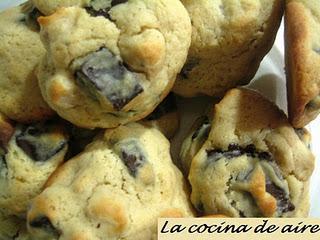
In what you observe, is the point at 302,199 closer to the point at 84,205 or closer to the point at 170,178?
the point at 170,178

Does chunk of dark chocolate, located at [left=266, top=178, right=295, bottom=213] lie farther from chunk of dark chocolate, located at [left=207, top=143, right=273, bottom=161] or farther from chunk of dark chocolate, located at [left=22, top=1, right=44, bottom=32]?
chunk of dark chocolate, located at [left=22, top=1, right=44, bottom=32]

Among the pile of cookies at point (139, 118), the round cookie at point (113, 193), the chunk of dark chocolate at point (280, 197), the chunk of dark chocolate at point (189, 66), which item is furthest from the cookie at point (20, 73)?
the chunk of dark chocolate at point (280, 197)

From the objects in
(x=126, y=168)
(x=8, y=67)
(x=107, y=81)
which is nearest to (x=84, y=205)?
(x=126, y=168)

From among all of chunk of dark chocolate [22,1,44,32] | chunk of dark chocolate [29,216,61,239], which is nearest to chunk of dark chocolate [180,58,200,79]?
chunk of dark chocolate [22,1,44,32]

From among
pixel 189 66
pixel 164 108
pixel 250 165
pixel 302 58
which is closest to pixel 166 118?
pixel 164 108

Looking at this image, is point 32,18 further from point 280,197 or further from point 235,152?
point 280,197

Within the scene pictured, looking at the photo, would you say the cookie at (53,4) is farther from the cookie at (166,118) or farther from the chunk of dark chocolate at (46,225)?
the chunk of dark chocolate at (46,225)
